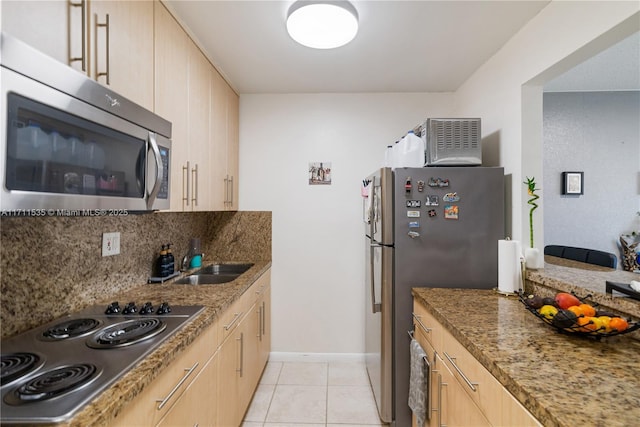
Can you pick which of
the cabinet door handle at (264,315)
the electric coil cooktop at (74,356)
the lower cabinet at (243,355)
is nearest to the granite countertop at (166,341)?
the electric coil cooktop at (74,356)

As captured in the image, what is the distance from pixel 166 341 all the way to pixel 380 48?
2.08 m

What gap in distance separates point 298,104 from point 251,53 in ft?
2.66

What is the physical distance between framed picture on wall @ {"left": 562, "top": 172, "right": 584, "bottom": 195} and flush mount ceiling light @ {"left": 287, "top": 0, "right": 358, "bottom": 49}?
2.95 m

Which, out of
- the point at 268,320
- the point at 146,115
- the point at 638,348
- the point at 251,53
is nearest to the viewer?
the point at 638,348

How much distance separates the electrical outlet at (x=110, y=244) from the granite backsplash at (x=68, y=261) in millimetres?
21

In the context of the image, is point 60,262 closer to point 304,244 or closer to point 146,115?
point 146,115

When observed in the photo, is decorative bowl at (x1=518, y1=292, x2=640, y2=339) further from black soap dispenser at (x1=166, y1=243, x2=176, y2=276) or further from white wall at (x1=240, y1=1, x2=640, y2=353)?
black soap dispenser at (x1=166, y1=243, x2=176, y2=276)

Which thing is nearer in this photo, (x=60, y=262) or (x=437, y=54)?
(x=60, y=262)

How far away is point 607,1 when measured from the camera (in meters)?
1.30

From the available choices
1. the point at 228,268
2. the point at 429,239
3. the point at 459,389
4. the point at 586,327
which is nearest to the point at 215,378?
the point at 459,389

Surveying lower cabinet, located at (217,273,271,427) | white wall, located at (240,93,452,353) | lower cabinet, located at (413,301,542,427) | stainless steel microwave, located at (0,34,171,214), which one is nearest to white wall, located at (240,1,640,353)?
white wall, located at (240,93,452,353)

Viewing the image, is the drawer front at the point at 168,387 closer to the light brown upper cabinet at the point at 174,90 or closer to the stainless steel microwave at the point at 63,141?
the stainless steel microwave at the point at 63,141

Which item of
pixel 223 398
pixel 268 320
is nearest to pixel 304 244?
pixel 268 320

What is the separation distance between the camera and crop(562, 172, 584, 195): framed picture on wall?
127 inches
